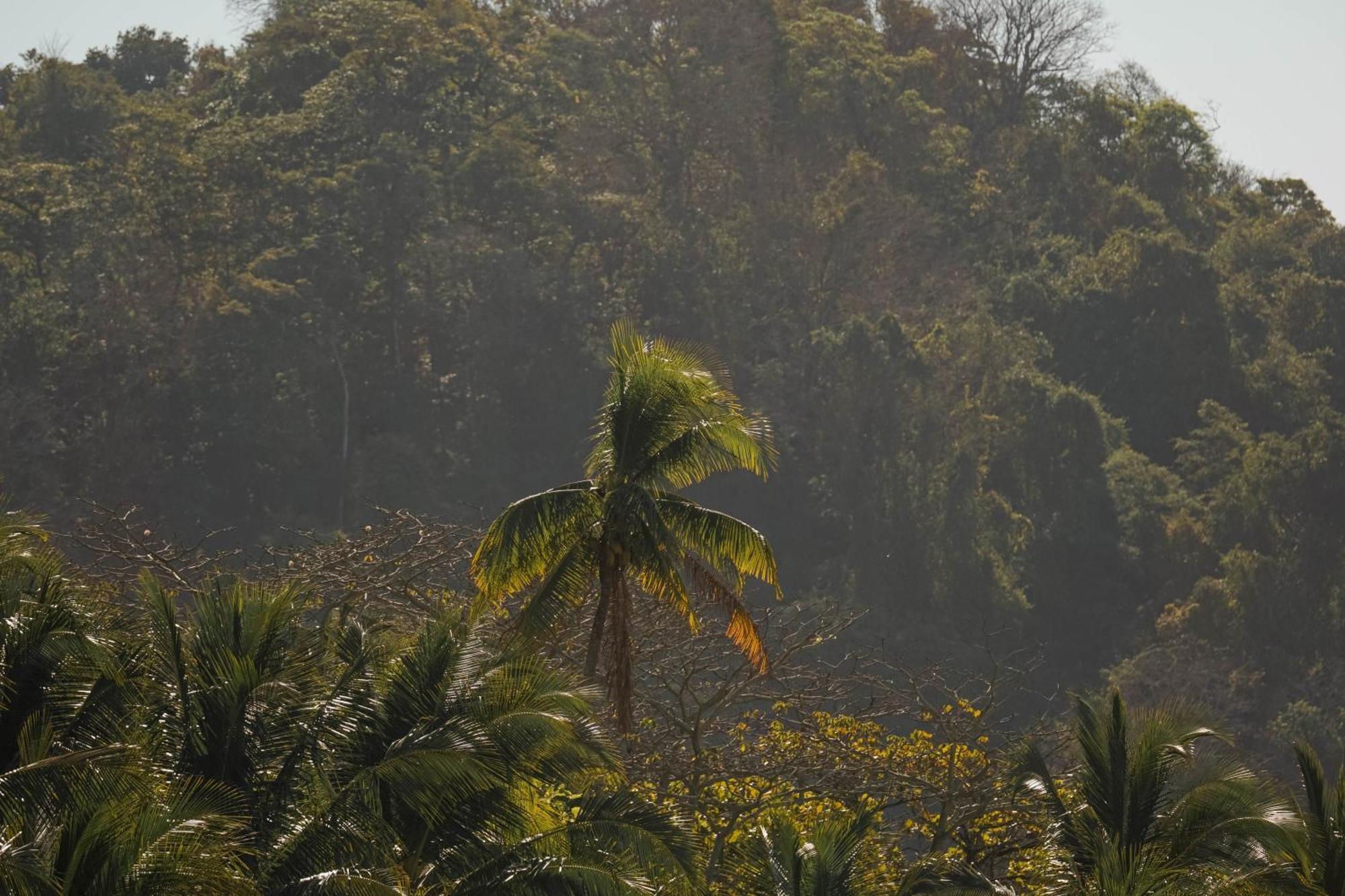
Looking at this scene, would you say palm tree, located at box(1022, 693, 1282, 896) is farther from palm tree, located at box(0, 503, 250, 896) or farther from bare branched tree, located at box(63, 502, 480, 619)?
bare branched tree, located at box(63, 502, 480, 619)

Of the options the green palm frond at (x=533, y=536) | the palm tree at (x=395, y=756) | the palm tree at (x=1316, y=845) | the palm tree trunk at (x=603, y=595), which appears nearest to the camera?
the palm tree at (x=395, y=756)

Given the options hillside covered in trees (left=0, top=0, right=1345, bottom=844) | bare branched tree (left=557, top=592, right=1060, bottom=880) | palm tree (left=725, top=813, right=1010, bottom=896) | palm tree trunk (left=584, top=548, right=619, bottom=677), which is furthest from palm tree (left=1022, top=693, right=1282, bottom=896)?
hillside covered in trees (left=0, top=0, right=1345, bottom=844)

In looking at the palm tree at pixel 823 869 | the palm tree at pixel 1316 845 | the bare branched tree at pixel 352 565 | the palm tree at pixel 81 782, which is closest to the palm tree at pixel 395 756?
the palm tree at pixel 81 782

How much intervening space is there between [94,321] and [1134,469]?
24.7 m

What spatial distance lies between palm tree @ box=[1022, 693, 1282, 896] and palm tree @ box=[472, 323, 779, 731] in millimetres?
3622

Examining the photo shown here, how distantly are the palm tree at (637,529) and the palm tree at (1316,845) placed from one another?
16.2 ft

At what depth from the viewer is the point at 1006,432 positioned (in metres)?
47.8

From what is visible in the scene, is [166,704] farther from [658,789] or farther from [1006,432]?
[1006,432]

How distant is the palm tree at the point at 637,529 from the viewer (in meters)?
16.9

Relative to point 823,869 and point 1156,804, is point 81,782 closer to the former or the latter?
point 823,869

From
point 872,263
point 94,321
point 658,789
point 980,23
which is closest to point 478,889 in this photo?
point 658,789

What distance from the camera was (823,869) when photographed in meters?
12.5

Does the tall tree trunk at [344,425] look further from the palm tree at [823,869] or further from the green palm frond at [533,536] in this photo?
the palm tree at [823,869]

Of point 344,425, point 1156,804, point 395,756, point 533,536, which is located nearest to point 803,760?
point 533,536
